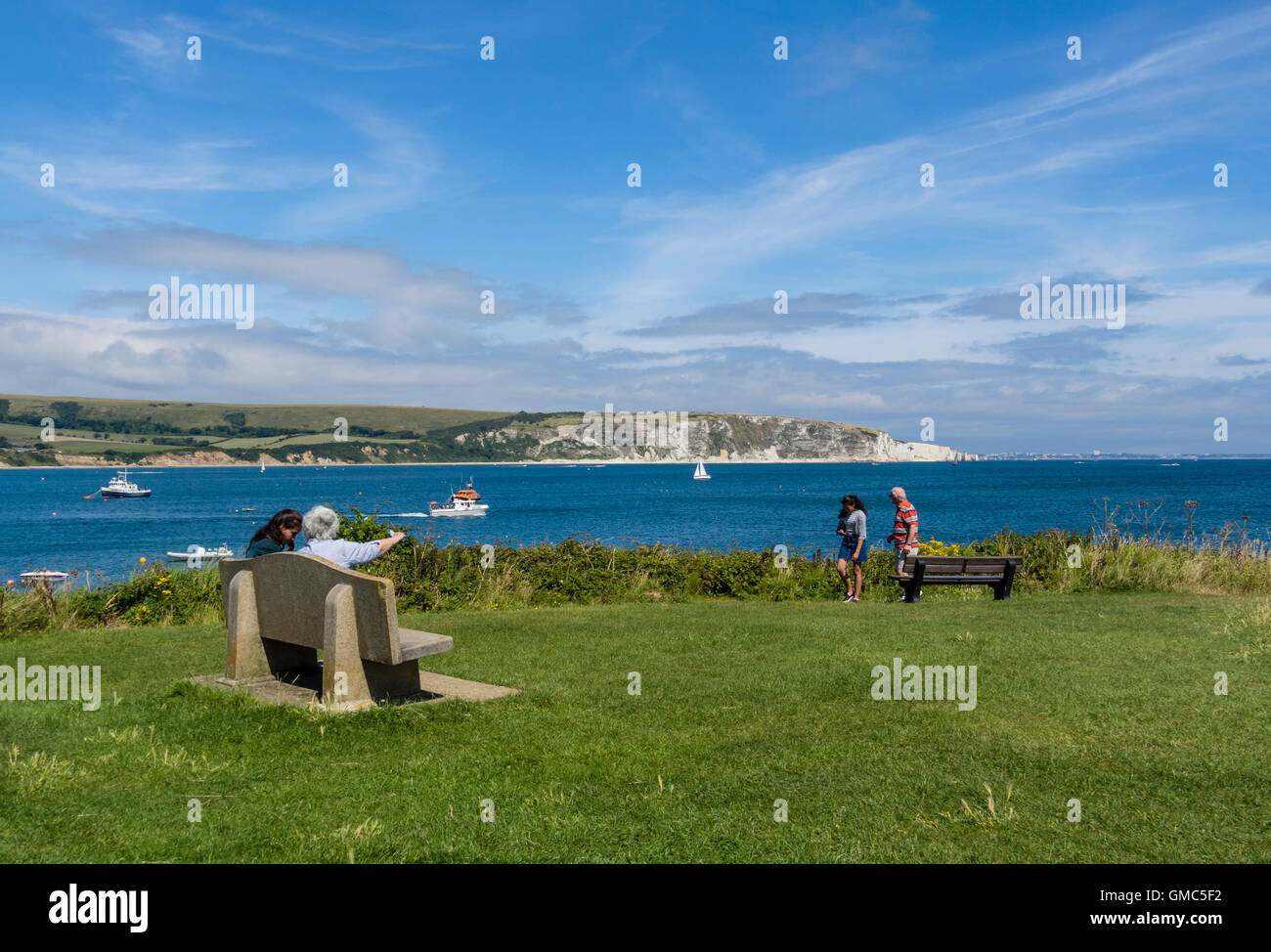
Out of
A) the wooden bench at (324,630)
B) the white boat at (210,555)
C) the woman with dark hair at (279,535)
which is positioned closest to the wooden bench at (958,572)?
the wooden bench at (324,630)

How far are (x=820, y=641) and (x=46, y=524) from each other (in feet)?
253

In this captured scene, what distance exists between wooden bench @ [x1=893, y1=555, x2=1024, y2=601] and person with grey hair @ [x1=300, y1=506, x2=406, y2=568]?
8133 mm

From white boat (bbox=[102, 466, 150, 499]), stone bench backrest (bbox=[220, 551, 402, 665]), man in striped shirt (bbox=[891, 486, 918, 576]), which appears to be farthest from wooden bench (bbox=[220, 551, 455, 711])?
white boat (bbox=[102, 466, 150, 499])

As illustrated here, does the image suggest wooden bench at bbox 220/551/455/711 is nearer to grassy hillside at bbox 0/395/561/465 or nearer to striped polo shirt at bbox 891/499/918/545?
striped polo shirt at bbox 891/499/918/545

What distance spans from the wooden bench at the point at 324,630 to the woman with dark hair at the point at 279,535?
39 cm

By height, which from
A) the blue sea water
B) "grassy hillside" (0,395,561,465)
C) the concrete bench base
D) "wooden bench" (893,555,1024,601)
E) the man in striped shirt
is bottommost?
the blue sea water

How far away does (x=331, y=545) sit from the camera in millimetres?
7371

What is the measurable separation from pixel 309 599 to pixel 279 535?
129 cm

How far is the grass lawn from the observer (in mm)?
4176

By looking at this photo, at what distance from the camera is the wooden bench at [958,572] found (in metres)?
13.0

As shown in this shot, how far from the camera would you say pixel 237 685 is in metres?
7.12

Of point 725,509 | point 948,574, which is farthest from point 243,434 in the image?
point 948,574

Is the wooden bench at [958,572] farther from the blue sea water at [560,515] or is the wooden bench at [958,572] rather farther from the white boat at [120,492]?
the white boat at [120,492]

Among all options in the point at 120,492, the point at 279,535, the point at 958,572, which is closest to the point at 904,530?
the point at 958,572
